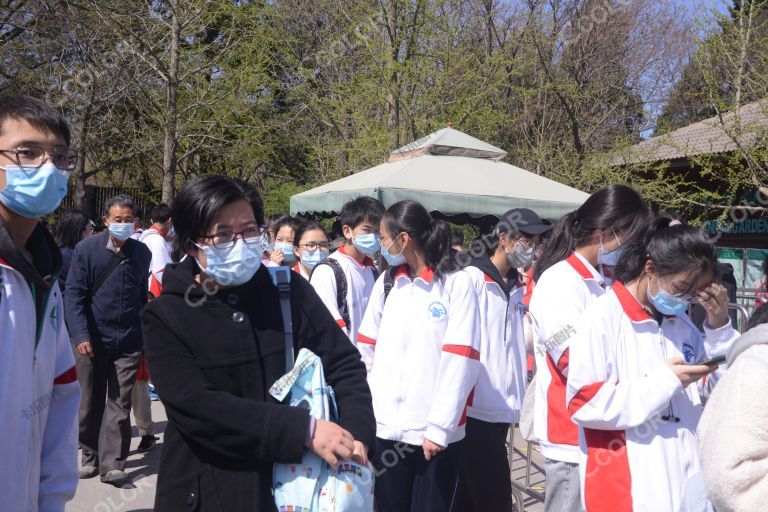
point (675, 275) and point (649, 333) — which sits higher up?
point (675, 275)

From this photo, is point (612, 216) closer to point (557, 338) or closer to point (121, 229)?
point (557, 338)

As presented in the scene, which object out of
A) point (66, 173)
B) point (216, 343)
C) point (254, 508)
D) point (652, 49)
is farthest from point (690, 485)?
point (652, 49)

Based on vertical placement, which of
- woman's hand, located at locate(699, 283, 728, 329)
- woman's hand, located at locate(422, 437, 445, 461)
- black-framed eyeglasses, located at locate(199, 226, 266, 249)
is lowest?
woman's hand, located at locate(422, 437, 445, 461)

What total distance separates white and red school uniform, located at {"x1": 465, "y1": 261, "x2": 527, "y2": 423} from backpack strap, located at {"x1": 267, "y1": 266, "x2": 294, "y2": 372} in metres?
1.85

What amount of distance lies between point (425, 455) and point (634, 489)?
1.38 meters

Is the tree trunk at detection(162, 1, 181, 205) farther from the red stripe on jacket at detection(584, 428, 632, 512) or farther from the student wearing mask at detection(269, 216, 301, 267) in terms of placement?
the red stripe on jacket at detection(584, 428, 632, 512)

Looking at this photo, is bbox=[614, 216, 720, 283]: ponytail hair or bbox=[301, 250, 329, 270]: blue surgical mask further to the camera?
bbox=[301, 250, 329, 270]: blue surgical mask

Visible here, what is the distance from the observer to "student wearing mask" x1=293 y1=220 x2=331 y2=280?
653 cm

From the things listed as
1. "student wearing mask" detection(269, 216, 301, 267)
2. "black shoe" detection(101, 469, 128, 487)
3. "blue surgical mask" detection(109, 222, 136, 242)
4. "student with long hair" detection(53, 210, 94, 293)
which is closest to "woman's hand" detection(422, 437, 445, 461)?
"black shoe" detection(101, 469, 128, 487)

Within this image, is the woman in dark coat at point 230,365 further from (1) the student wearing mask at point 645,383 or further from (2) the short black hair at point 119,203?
(2) the short black hair at point 119,203

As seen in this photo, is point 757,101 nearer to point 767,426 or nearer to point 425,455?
point 425,455

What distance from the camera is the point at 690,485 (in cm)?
255

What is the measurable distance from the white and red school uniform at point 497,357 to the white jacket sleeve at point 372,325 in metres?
0.60

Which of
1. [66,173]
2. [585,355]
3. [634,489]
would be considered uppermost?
[66,173]
